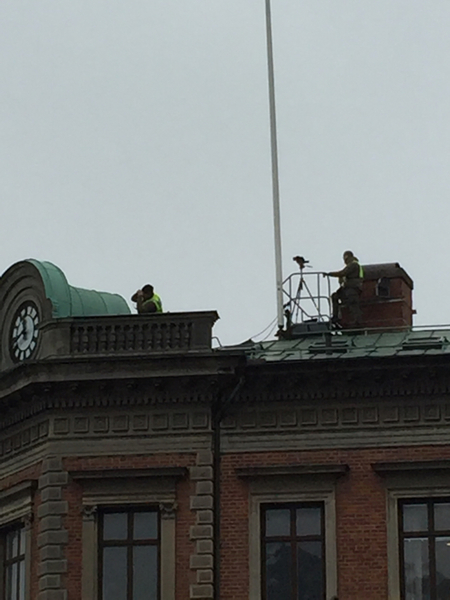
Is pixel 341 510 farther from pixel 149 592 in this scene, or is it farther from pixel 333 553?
pixel 149 592

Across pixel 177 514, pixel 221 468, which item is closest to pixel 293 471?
pixel 221 468

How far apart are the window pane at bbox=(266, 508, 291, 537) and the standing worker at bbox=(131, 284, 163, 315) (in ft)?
16.2

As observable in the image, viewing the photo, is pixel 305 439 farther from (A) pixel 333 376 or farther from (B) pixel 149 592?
(B) pixel 149 592

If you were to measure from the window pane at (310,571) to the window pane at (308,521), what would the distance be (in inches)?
9.5

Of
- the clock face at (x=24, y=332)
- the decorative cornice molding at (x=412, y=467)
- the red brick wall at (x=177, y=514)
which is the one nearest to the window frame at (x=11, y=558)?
the red brick wall at (x=177, y=514)

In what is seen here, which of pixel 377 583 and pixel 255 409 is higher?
pixel 255 409

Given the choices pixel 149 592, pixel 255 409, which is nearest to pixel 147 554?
pixel 149 592

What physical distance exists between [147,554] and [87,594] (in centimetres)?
136

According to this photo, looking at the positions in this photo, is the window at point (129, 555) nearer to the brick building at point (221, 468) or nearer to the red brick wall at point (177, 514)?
the brick building at point (221, 468)

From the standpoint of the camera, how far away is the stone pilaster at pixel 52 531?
39562 millimetres

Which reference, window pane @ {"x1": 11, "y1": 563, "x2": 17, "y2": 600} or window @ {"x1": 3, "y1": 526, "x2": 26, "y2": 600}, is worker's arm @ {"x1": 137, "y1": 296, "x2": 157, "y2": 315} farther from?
window pane @ {"x1": 11, "y1": 563, "x2": 17, "y2": 600}

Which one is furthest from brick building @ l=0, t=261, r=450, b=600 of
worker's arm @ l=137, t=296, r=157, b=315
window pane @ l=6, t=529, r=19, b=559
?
worker's arm @ l=137, t=296, r=157, b=315

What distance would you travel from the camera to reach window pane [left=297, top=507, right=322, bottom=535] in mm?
39812

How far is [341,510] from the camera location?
39594 millimetres
